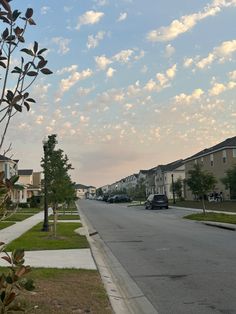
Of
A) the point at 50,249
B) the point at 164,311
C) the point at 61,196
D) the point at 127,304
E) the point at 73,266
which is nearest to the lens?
the point at 164,311

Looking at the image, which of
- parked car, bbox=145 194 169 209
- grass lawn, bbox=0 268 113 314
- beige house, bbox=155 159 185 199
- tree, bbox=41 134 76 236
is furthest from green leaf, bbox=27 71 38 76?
beige house, bbox=155 159 185 199

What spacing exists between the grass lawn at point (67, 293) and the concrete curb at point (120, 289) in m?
0.21

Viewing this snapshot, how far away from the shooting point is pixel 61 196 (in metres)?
22.0

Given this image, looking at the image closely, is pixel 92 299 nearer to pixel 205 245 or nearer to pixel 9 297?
pixel 9 297

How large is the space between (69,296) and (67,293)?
24 centimetres

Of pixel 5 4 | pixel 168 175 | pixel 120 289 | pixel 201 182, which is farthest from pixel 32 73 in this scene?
pixel 168 175

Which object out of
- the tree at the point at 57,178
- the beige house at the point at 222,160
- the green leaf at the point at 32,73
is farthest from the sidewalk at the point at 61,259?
the beige house at the point at 222,160

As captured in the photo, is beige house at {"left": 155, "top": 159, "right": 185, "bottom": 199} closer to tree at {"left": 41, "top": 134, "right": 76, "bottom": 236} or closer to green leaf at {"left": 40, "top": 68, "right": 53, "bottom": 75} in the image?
tree at {"left": 41, "top": 134, "right": 76, "bottom": 236}

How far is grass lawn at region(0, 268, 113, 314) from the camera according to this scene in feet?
24.6

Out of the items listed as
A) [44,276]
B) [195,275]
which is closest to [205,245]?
[195,275]

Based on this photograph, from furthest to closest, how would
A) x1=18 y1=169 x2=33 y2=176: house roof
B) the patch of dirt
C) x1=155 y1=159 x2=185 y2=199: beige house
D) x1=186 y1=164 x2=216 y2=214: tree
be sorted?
1. x1=155 y1=159 x2=185 y2=199: beige house
2. x1=18 y1=169 x2=33 y2=176: house roof
3. x1=186 y1=164 x2=216 y2=214: tree
4. the patch of dirt

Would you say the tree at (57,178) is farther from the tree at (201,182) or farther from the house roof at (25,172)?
the house roof at (25,172)

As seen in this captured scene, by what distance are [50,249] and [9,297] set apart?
41.4 feet

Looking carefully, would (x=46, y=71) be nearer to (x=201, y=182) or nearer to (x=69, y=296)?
(x=69, y=296)
